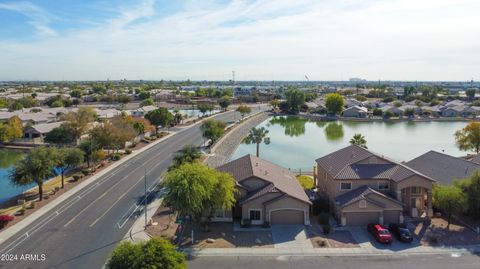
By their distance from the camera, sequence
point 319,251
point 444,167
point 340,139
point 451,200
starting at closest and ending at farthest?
point 319,251
point 451,200
point 444,167
point 340,139

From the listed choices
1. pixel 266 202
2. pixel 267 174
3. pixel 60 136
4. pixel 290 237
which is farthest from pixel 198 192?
pixel 60 136

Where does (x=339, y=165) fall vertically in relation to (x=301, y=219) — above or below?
above

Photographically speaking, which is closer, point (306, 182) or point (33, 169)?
point (33, 169)

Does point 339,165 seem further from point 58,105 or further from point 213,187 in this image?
point 58,105

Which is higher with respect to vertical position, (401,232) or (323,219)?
(401,232)

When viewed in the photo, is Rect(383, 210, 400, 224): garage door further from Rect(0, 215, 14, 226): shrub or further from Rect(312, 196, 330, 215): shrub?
Rect(0, 215, 14, 226): shrub

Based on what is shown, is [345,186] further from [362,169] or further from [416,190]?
[416,190]

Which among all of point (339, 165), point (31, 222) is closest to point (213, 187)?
point (339, 165)
